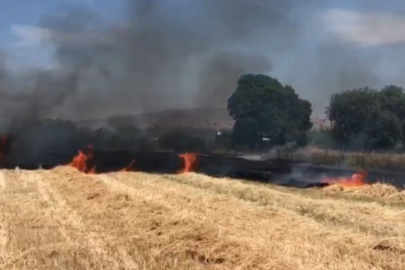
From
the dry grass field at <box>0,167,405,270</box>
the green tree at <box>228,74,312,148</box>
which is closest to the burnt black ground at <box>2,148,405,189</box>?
the green tree at <box>228,74,312,148</box>

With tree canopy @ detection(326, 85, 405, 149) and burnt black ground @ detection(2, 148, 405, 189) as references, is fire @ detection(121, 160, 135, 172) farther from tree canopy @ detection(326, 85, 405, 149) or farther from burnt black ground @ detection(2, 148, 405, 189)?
tree canopy @ detection(326, 85, 405, 149)

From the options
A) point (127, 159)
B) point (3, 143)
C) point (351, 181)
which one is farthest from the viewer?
point (127, 159)

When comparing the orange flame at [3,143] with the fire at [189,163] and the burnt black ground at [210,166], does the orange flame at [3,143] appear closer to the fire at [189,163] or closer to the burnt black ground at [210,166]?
the burnt black ground at [210,166]

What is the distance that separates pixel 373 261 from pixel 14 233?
645 cm

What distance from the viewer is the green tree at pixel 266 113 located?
127 feet

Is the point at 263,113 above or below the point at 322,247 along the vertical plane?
above

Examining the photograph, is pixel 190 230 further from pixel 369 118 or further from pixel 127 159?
pixel 369 118

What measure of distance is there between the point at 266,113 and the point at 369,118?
6.31 m

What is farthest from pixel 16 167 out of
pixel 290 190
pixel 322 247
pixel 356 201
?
pixel 322 247

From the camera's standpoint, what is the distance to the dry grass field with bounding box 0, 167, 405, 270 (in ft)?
31.6

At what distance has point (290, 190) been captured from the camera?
74.1 feet

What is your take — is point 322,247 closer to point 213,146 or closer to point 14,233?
point 14,233

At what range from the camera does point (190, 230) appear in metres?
11.6

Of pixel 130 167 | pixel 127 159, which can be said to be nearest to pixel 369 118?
pixel 127 159
